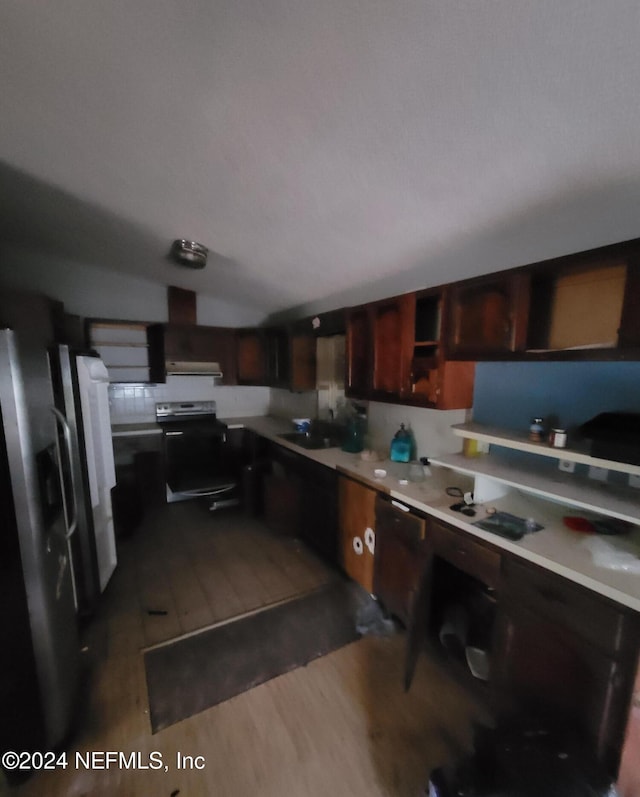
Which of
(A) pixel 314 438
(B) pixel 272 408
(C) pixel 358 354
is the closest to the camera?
(C) pixel 358 354

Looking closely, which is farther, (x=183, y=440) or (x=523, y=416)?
(x=183, y=440)

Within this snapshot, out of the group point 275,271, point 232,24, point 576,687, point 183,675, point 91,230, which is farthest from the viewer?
point 275,271

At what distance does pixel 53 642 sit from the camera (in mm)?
1217

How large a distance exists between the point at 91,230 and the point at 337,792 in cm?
315

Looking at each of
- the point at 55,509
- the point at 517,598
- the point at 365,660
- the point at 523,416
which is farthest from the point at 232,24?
the point at 365,660

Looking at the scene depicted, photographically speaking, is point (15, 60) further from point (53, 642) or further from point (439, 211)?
point (53, 642)

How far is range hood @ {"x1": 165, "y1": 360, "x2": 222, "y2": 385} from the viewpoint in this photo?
134 inches

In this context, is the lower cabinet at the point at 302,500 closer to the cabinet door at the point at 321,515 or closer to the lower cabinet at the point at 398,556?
the cabinet door at the point at 321,515

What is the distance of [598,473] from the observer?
1407 mm

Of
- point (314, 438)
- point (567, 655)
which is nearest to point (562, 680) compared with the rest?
point (567, 655)

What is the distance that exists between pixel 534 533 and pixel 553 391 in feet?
2.17

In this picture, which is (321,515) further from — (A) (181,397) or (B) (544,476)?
(A) (181,397)

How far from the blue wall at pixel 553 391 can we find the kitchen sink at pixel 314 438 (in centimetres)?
125

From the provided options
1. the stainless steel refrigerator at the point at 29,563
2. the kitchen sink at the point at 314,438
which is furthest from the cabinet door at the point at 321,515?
the stainless steel refrigerator at the point at 29,563
